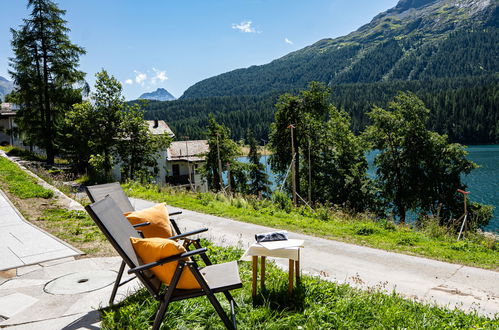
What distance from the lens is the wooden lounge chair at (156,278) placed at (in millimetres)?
2586

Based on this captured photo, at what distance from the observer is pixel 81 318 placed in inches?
128

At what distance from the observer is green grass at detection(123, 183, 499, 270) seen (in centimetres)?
613

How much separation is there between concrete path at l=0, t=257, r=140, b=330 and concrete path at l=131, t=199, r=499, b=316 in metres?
2.19

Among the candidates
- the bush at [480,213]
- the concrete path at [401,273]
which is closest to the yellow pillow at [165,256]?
the concrete path at [401,273]

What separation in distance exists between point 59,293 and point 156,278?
1.66 metres

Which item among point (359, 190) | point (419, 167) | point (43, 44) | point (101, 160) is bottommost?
point (359, 190)

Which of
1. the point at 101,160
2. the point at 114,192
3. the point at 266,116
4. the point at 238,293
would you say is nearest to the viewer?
the point at 238,293

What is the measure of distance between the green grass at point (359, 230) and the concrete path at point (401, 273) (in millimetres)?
553

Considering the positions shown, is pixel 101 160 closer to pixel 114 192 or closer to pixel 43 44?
pixel 43 44

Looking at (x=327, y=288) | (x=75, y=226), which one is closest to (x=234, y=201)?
(x=75, y=226)

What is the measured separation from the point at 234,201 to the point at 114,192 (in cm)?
638

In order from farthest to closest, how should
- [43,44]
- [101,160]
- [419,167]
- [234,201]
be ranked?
[419,167] < [43,44] < [101,160] < [234,201]

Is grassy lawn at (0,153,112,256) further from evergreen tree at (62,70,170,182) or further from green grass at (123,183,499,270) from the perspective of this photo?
evergreen tree at (62,70,170,182)

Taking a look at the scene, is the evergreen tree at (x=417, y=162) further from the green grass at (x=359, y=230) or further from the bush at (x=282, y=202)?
the green grass at (x=359, y=230)
